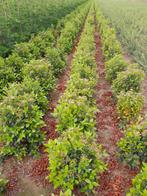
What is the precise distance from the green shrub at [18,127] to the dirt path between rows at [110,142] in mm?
2062

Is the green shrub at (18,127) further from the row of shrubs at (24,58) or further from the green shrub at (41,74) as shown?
the row of shrubs at (24,58)

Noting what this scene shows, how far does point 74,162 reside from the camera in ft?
18.6

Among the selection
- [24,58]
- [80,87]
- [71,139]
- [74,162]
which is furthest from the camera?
[24,58]

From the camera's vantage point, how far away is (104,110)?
991cm

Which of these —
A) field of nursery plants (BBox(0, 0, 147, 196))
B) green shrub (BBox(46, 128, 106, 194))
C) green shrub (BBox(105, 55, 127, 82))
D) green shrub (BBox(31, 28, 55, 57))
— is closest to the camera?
green shrub (BBox(46, 128, 106, 194))

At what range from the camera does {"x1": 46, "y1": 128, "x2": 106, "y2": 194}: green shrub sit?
5.67m

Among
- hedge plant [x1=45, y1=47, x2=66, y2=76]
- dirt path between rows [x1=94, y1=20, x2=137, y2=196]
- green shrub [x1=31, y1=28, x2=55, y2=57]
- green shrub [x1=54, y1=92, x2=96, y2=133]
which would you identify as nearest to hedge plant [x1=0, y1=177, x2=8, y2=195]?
green shrub [x1=54, y1=92, x2=96, y2=133]

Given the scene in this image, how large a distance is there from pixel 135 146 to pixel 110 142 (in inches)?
61.4

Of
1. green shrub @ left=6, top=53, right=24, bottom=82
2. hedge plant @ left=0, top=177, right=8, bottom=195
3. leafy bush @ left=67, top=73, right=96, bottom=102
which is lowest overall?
A: hedge plant @ left=0, top=177, right=8, bottom=195

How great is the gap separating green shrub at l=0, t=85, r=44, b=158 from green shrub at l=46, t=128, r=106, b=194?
1.26 metres

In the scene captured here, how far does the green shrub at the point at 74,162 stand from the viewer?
18.6 ft

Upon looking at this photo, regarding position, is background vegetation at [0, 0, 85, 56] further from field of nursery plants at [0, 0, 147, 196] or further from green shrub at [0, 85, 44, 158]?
green shrub at [0, 85, 44, 158]

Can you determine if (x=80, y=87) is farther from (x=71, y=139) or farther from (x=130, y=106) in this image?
(x=71, y=139)

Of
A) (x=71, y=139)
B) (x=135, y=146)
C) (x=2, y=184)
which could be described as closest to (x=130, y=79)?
(x=135, y=146)
